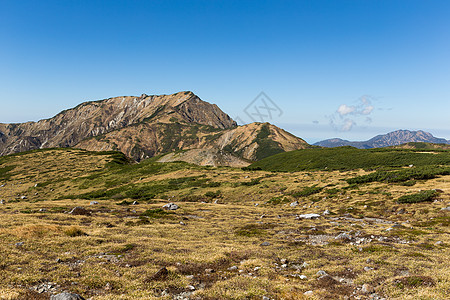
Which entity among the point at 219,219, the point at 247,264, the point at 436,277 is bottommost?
the point at 219,219

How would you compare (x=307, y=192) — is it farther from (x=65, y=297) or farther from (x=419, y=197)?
(x=65, y=297)

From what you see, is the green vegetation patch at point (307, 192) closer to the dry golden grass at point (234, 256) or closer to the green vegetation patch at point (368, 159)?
the dry golden grass at point (234, 256)

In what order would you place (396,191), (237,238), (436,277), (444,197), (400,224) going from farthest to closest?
(396,191) → (444,197) → (400,224) → (237,238) → (436,277)

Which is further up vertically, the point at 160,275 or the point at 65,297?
the point at 65,297

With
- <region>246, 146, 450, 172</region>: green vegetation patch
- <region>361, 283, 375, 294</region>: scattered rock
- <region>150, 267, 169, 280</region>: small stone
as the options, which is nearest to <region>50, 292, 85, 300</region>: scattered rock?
<region>150, 267, 169, 280</region>: small stone

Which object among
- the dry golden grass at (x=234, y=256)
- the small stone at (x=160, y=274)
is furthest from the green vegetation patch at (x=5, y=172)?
the small stone at (x=160, y=274)

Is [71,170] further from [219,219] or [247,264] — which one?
[247,264]

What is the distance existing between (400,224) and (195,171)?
68.4m

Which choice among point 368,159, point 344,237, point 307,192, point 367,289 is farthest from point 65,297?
point 368,159

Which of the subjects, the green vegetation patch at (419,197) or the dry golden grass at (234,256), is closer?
the dry golden grass at (234,256)

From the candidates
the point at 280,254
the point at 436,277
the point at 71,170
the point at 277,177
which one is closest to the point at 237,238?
the point at 280,254

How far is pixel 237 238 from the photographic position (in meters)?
24.8

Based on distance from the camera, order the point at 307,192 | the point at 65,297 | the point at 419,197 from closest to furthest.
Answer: the point at 65,297
the point at 419,197
the point at 307,192

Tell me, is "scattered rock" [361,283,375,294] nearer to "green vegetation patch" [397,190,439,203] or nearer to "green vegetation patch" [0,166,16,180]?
"green vegetation patch" [397,190,439,203]
